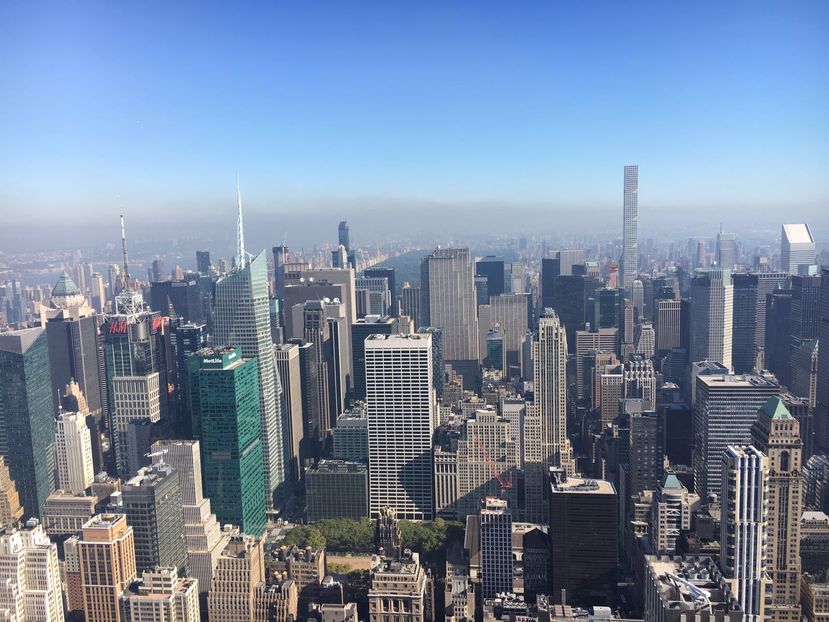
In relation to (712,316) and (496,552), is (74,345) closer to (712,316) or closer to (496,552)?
(496,552)

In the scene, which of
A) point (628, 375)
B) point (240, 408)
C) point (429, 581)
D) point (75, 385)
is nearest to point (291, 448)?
point (240, 408)

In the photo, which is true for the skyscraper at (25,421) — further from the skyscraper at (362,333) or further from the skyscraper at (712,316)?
the skyscraper at (712,316)

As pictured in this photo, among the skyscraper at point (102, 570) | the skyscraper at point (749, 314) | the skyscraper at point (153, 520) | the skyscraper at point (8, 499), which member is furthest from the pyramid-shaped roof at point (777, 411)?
the skyscraper at point (8, 499)

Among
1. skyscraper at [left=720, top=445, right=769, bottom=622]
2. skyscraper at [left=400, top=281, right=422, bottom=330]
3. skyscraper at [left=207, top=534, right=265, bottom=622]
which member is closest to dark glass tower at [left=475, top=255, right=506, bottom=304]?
skyscraper at [left=400, top=281, right=422, bottom=330]

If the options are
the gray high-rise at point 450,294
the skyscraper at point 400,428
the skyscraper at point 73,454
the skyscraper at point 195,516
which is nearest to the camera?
the skyscraper at point 195,516

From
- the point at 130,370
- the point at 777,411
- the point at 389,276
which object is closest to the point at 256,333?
the point at 130,370

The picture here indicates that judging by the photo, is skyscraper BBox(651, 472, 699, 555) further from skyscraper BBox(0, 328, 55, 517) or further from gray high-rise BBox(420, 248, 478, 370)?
gray high-rise BBox(420, 248, 478, 370)

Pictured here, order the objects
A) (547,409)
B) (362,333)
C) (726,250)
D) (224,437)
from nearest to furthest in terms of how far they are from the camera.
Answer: (224,437) → (547,409) → (726,250) → (362,333)
